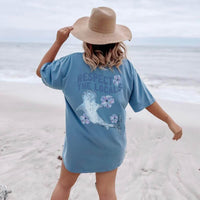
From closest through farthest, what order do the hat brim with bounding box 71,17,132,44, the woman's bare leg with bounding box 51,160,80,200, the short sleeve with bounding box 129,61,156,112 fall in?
the hat brim with bounding box 71,17,132,44, the short sleeve with bounding box 129,61,156,112, the woman's bare leg with bounding box 51,160,80,200

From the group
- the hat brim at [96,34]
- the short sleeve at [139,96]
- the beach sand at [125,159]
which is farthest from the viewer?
the beach sand at [125,159]

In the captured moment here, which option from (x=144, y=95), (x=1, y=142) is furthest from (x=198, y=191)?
(x=1, y=142)

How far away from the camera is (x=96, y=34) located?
5.65 ft

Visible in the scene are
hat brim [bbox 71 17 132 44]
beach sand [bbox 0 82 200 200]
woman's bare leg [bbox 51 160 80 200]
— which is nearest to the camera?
hat brim [bbox 71 17 132 44]

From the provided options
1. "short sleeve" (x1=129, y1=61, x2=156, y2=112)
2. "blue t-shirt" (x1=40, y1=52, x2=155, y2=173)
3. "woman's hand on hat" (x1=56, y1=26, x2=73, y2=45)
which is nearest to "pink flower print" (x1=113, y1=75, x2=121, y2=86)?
"blue t-shirt" (x1=40, y1=52, x2=155, y2=173)

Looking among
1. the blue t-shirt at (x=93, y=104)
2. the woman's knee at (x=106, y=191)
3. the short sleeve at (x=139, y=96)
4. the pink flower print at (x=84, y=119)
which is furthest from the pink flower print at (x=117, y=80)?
the woman's knee at (x=106, y=191)

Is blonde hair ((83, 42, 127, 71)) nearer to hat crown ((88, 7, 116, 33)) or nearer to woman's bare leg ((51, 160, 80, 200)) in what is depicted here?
hat crown ((88, 7, 116, 33))

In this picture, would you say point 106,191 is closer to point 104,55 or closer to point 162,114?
point 162,114

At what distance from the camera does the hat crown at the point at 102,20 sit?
171 cm

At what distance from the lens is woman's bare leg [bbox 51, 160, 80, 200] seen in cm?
195

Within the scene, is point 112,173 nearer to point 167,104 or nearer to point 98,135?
point 98,135

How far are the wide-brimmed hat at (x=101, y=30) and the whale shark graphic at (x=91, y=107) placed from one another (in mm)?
323

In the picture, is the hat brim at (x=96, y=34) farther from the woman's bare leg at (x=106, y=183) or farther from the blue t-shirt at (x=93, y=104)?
the woman's bare leg at (x=106, y=183)

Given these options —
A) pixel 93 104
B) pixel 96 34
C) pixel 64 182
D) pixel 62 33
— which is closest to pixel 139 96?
pixel 93 104
